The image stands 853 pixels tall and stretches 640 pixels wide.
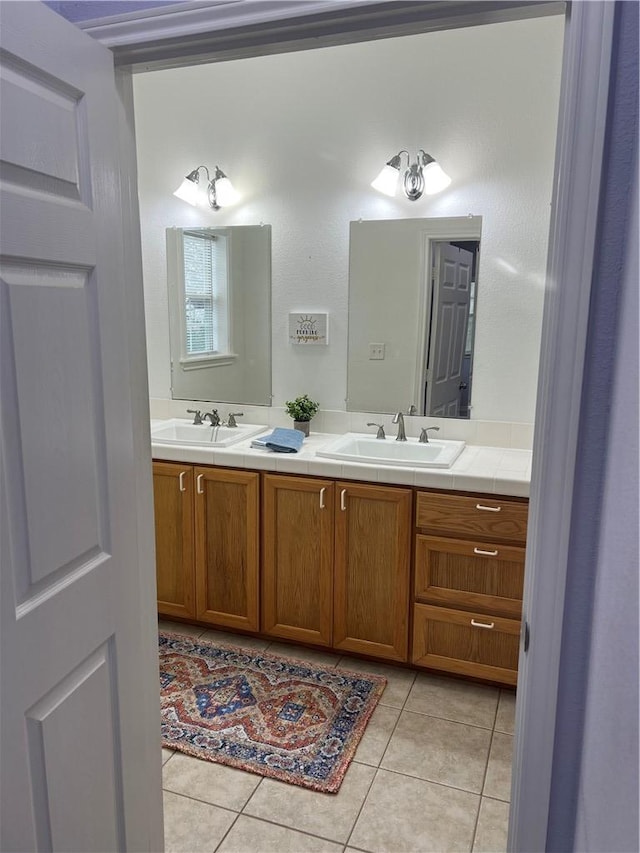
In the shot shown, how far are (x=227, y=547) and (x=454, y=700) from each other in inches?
45.5

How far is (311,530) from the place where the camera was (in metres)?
2.73

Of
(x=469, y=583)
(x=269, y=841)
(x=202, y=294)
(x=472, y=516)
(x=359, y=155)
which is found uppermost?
(x=359, y=155)

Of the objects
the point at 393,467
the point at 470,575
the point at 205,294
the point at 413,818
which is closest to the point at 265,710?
the point at 413,818

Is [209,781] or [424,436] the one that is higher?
[424,436]

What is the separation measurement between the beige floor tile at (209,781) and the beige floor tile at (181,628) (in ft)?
2.80

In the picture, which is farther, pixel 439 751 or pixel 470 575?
pixel 470 575

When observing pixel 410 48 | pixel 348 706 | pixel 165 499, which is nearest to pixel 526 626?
pixel 348 706

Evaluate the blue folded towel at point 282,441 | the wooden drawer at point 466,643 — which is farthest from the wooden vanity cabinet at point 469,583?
the blue folded towel at point 282,441

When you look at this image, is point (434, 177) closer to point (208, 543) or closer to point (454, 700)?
point (208, 543)

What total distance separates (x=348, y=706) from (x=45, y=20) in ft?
7.69

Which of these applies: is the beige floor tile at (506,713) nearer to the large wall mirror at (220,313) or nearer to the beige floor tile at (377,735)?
the beige floor tile at (377,735)

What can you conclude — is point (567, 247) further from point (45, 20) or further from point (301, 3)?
point (45, 20)

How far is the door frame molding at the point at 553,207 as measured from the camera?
1.00 m

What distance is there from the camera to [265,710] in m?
2.46
